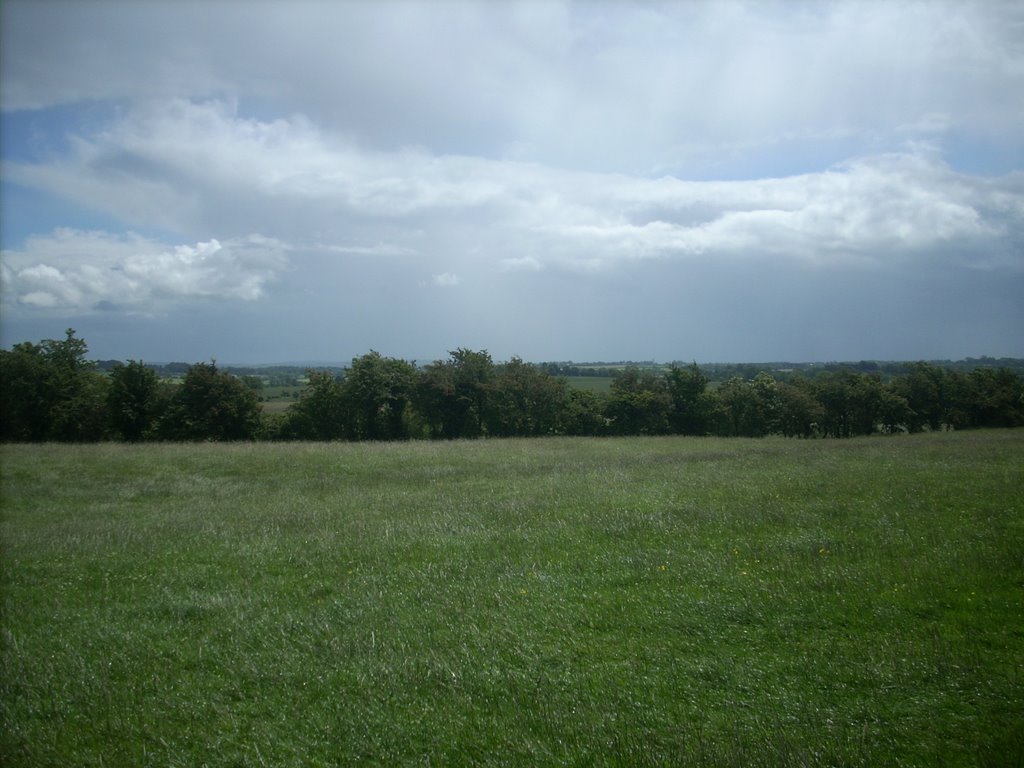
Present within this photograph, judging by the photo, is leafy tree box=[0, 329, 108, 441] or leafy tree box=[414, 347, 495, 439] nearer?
leafy tree box=[0, 329, 108, 441]

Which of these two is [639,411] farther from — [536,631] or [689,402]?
[536,631]

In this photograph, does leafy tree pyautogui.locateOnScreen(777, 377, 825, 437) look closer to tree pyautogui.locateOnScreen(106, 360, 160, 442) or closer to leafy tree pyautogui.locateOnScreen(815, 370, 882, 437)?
leafy tree pyautogui.locateOnScreen(815, 370, 882, 437)

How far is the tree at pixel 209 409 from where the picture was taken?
39781 millimetres

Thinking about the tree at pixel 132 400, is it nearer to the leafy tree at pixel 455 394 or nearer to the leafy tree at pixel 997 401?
the leafy tree at pixel 455 394

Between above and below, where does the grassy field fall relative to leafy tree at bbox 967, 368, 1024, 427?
below

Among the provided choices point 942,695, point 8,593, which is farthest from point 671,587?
point 8,593

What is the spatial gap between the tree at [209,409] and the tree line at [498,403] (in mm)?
70

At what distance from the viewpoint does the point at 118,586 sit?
384 inches

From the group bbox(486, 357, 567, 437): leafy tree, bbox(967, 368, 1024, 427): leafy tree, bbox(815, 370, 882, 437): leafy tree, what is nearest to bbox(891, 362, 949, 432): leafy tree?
bbox(967, 368, 1024, 427): leafy tree

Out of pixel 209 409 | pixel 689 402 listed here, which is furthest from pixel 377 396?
pixel 689 402

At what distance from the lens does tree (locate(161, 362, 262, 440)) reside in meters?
39.8

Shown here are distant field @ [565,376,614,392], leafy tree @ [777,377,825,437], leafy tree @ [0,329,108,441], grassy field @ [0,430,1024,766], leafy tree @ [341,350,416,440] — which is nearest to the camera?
grassy field @ [0,430,1024,766]

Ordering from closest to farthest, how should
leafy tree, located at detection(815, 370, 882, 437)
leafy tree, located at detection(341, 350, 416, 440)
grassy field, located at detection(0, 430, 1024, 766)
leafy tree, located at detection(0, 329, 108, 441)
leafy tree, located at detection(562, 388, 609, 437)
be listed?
grassy field, located at detection(0, 430, 1024, 766) → leafy tree, located at detection(0, 329, 108, 441) → leafy tree, located at detection(341, 350, 416, 440) → leafy tree, located at detection(815, 370, 882, 437) → leafy tree, located at detection(562, 388, 609, 437)

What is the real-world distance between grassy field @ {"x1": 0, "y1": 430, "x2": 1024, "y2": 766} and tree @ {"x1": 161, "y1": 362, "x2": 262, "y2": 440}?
25.9m
